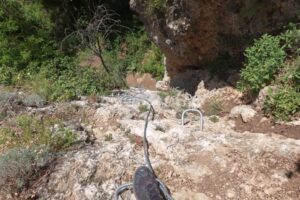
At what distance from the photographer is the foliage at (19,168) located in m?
4.12

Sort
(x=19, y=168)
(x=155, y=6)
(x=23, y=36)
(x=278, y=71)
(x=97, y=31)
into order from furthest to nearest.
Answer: (x=23, y=36), (x=97, y=31), (x=155, y=6), (x=278, y=71), (x=19, y=168)

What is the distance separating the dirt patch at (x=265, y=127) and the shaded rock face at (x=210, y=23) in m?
1.64

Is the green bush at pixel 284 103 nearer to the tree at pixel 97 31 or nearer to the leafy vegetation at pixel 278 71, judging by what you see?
the leafy vegetation at pixel 278 71

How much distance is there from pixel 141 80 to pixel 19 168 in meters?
7.21

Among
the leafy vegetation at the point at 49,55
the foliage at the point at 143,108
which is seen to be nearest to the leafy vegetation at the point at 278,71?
the foliage at the point at 143,108

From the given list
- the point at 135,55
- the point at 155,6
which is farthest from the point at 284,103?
the point at 135,55

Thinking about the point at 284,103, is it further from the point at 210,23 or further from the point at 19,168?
the point at 19,168

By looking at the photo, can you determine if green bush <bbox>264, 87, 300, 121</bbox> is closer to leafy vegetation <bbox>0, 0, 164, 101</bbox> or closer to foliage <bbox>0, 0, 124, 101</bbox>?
foliage <bbox>0, 0, 124, 101</bbox>

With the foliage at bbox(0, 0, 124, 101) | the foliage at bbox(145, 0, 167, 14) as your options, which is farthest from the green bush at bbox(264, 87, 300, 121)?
the foliage at bbox(0, 0, 124, 101)

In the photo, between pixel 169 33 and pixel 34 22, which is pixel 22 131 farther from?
pixel 34 22

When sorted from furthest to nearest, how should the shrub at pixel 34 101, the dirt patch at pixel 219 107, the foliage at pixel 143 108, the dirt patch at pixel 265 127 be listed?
the shrub at pixel 34 101 → the foliage at pixel 143 108 → the dirt patch at pixel 219 107 → the dirt patch at pixel 265 127

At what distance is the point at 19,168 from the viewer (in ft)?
13.6

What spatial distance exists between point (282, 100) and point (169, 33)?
2842mm

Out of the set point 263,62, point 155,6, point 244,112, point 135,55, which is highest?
point 155,6
